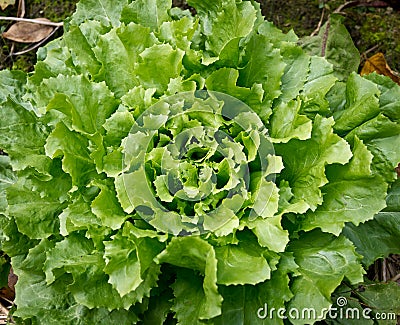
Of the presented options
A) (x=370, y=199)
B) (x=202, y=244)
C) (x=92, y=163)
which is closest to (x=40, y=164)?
(x=92, y=163)

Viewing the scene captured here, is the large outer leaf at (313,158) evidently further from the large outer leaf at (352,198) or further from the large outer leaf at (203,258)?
the large outer leaf at (203,258)

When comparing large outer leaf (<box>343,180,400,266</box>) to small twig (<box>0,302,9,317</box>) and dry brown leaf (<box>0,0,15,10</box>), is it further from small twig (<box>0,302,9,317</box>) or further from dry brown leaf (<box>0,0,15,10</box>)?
dry brown leaf (<box>0,0,15,10</box>)

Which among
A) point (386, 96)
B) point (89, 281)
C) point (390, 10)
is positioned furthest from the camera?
point (390, 10)

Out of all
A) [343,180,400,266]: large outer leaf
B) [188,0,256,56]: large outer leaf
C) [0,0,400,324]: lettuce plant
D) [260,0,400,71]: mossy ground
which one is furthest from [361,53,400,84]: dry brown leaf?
[188,0,256,56]: large outer leaf

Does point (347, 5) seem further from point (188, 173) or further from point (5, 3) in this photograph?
point (5, 3)

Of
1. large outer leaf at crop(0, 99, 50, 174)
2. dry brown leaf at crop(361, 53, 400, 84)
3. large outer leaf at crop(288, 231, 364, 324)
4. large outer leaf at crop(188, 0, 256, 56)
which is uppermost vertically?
large outer leaf at crop(188, 0, 256, 56)

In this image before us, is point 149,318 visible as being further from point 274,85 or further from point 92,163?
point 274,85

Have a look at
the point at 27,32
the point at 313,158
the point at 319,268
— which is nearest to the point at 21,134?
the point at 313,158
